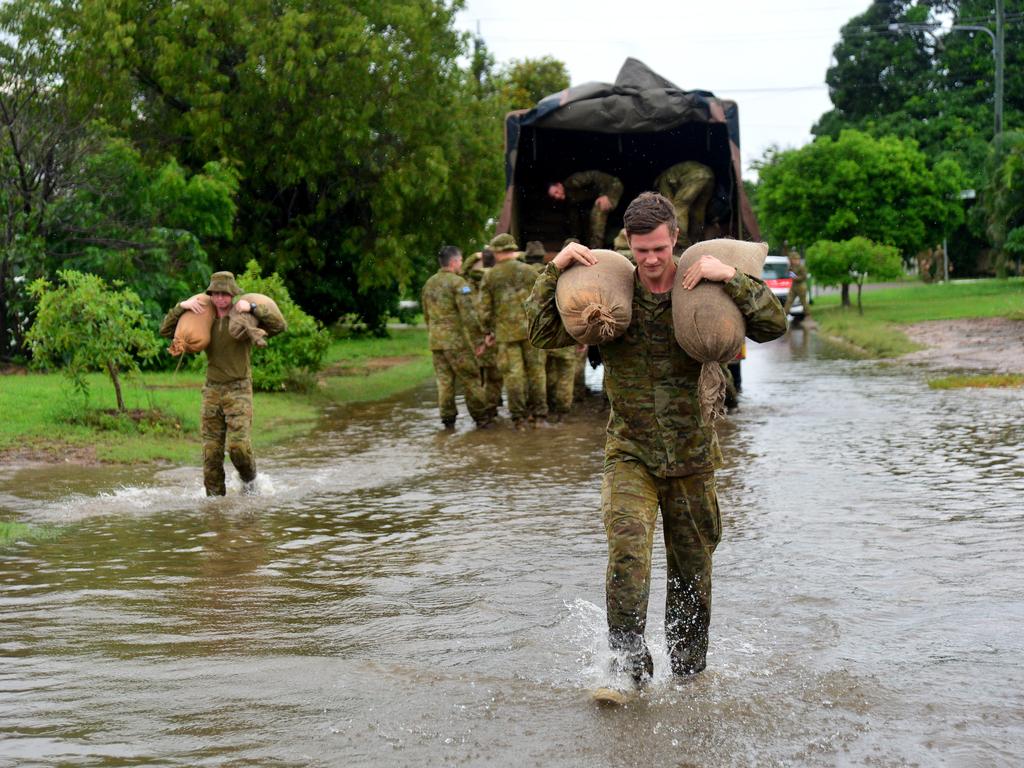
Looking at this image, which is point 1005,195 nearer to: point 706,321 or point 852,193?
point 852,193

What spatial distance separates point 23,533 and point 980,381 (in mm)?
12115

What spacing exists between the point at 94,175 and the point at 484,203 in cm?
1059

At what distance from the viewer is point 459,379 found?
14539mm

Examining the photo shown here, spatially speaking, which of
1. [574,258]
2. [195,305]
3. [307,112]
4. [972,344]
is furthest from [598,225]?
[307,112]

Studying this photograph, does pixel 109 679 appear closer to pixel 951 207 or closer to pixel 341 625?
pixel 341 625

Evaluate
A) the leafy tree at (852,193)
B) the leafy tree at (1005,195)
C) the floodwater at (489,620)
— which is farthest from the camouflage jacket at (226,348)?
the leafy tree at (852,193)

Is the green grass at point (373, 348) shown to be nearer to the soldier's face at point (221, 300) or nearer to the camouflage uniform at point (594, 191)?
the camouflage uniform at point (594, 191)

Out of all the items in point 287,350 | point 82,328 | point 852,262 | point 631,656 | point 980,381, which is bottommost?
point 631,656

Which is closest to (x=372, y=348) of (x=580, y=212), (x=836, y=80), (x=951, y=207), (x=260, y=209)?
(x=260, y=209)

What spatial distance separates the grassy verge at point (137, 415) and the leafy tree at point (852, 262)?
635 inches

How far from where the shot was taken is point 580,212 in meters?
16.5

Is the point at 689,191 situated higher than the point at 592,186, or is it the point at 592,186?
the point at 592,186

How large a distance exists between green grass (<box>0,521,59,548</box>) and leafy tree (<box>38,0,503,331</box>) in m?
16.0

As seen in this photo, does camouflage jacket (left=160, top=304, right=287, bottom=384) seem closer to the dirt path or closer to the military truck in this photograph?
the military truck
